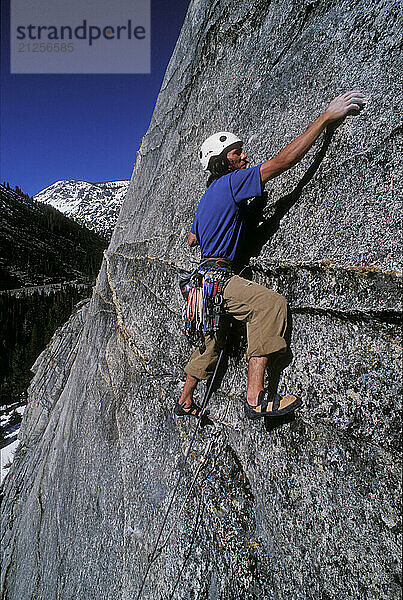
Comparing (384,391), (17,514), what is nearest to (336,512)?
(384,391)

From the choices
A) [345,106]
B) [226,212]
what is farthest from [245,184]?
[345,106]

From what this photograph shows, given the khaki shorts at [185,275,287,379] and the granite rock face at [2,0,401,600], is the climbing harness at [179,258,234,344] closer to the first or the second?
the khaki shorts at [185,275,287,379]

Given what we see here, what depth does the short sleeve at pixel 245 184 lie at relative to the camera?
3.40m

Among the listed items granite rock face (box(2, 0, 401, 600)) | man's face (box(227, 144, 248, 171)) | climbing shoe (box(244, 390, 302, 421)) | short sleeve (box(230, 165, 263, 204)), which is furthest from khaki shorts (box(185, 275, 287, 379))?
man's face (box(227, 144, 248, 171))

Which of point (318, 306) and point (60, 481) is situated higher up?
point (318, 306)

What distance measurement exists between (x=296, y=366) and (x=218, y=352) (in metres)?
1.05

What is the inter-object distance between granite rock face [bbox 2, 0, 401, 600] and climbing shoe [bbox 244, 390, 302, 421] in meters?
0.14

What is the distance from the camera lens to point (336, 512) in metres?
2.80

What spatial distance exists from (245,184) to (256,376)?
6.32 feet

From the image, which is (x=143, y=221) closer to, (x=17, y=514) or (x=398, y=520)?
(x=398, y=520)

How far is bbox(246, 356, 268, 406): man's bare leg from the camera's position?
327 centimetres

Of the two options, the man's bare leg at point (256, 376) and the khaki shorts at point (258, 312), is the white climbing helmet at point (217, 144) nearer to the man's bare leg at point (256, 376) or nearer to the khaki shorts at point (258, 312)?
the khaki shorts at point (258, 312)

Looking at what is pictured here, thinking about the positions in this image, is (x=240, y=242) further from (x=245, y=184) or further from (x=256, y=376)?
(x=256, y=376)

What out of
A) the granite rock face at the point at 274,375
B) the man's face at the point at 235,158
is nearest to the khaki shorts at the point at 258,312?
the granite rock face at the point at 274,375
